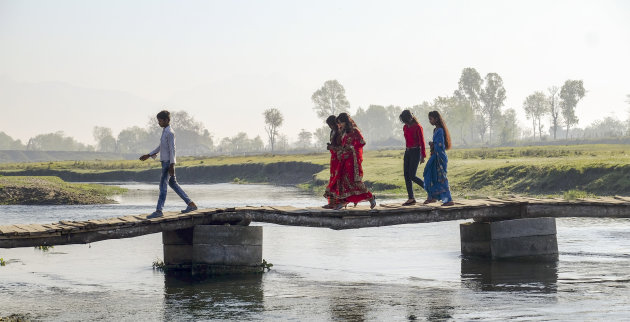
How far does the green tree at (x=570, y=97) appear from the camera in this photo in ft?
637

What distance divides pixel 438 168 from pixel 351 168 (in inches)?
104

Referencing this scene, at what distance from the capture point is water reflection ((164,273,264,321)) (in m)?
15.4

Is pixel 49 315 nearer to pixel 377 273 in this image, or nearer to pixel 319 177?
pixel 377 273

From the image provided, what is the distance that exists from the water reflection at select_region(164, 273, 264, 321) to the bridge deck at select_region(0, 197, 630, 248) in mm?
1340

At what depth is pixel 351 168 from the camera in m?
19.2

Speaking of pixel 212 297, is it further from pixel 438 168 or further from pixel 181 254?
pixel 438 168

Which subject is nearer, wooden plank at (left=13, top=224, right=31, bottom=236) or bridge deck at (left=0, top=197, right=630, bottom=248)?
wooden plank at (left=13, top=224, right=31, bottom=236)

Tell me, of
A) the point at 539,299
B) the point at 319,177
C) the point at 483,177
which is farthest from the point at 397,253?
the point at 319,177

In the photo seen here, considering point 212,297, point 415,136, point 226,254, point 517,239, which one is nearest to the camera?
point 212,297

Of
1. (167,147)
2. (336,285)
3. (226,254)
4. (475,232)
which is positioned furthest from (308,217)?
(475,232)

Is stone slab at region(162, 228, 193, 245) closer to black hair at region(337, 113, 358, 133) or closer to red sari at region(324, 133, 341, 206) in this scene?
red sari at region(324, 133, 341, 206)

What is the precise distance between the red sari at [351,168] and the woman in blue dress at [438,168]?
2071 mm

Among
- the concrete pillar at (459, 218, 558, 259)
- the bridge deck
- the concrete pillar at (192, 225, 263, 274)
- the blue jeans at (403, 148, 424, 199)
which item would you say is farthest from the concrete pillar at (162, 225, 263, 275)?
the concrete pillar at (459, 218, 558, 259)

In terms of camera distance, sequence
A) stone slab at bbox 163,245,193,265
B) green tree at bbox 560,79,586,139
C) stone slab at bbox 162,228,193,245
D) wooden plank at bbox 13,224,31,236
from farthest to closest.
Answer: green tree at bbox 560,79,586,139 < stone slab at bbox 163,245,193,265 < stone slab at bbox 162,228,193,245 < wooden plank at bbox 13,224,31,236
